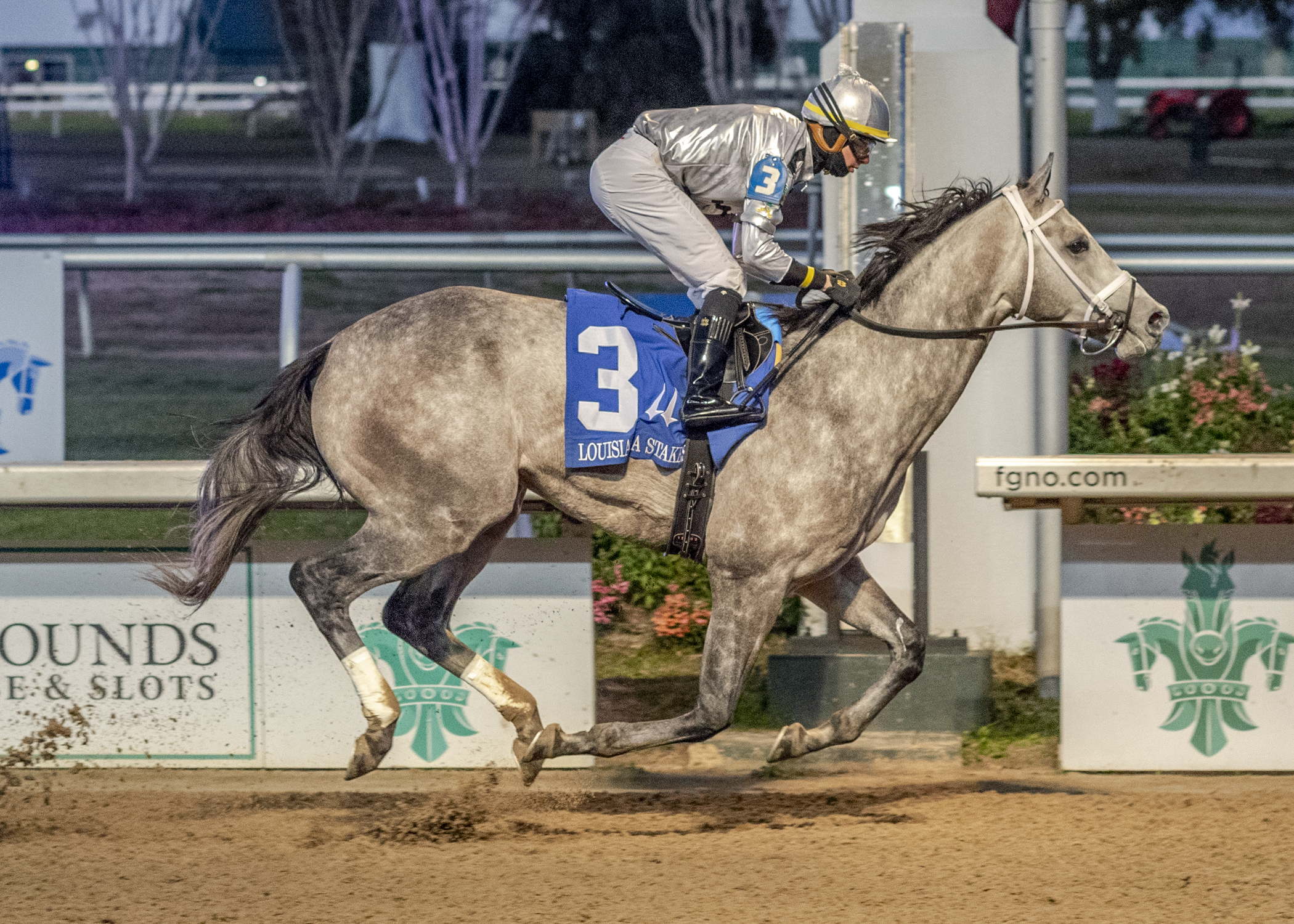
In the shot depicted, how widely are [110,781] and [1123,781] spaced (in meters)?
3.43

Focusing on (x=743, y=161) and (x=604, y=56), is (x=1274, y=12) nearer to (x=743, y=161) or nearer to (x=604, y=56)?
(x=604, y=56)

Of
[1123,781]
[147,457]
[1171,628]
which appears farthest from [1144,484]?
[147,457]

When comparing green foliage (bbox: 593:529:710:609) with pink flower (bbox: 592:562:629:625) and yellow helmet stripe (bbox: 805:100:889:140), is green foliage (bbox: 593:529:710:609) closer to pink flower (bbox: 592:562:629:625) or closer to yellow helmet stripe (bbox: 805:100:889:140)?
pink flower (bbox: 592:562:629:625)

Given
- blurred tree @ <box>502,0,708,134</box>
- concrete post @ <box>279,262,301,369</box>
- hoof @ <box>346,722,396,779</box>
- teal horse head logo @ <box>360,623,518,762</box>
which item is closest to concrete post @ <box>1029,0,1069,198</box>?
teal horse head logo @ <box>360,623,518,762</box>

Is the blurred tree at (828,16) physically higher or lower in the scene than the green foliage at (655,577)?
higher

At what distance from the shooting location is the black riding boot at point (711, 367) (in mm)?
4301

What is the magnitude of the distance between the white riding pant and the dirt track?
1.65m

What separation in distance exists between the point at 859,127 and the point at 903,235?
0.39m

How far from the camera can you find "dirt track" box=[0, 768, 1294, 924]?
13.1 feet

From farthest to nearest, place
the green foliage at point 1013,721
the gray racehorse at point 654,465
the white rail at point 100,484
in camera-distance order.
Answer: the green foliage at point 1013,721 < the white rail at point 100,484 < the gray racehorse at point 654,465

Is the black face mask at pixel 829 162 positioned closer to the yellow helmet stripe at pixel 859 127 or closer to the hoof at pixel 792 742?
the yellow helmet stripe at pixel 859 127

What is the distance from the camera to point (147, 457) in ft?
29.1

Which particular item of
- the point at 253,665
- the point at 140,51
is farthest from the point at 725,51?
the point at 253,665

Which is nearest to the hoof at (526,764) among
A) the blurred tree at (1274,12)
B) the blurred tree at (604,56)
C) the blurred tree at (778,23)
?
the blurred tree at (778,23)
